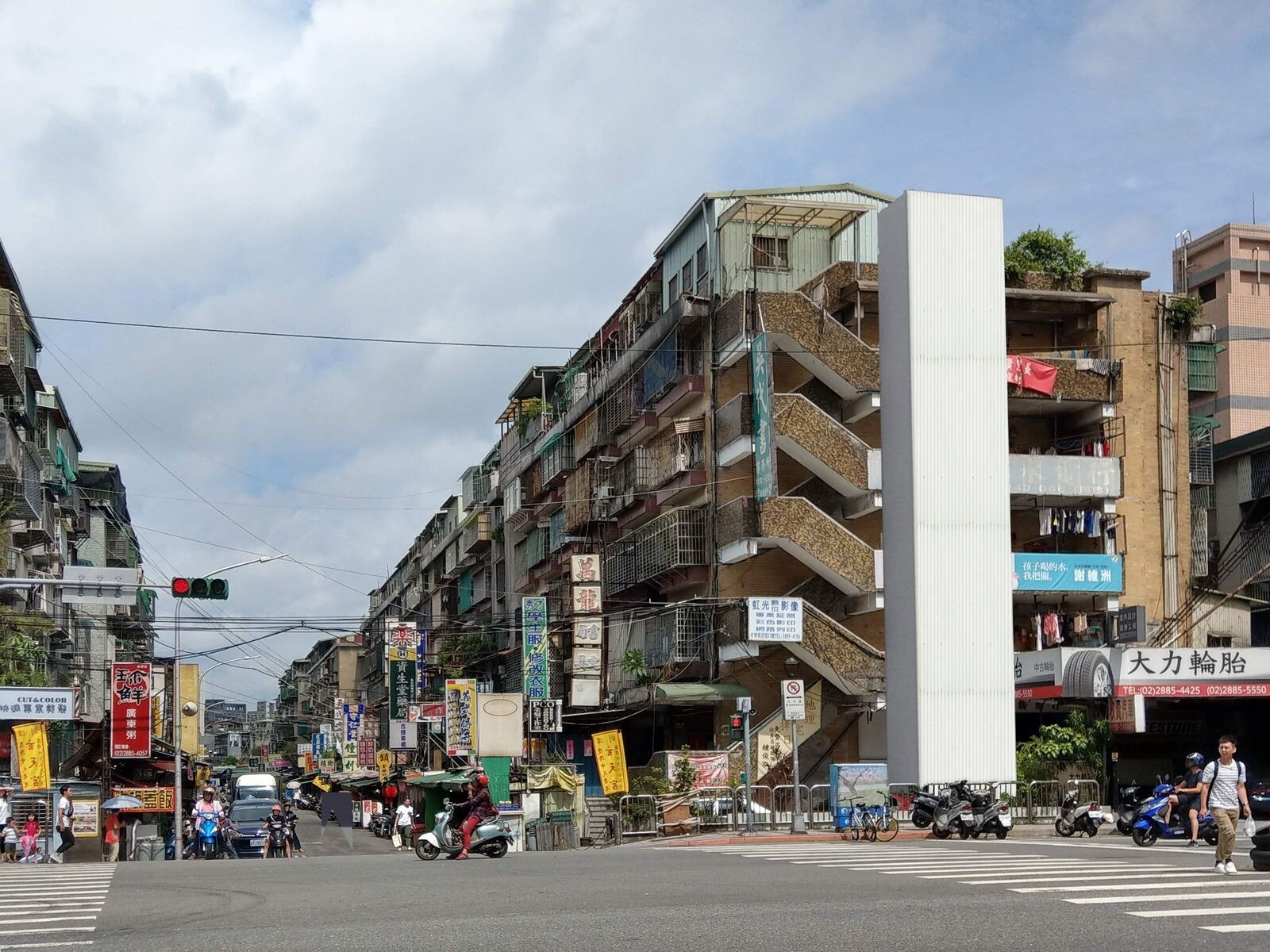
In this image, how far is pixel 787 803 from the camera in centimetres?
3631

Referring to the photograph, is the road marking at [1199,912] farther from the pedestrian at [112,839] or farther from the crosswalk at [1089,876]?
the pedestrian at [112,839]

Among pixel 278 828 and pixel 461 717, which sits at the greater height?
pixel 461 717

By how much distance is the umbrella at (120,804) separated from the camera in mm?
40688

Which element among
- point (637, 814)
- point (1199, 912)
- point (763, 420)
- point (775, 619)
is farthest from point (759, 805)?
point (1199, 912)

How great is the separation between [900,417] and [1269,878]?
793 inches

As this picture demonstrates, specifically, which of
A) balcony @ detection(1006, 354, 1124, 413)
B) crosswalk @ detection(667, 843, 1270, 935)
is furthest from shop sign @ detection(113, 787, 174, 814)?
balcony @ detection(1006, 354, 1124, 413)

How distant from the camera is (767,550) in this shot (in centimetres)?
4472

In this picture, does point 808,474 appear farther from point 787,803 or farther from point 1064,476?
point 787,803

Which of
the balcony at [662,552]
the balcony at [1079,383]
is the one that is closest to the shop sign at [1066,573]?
the balcony at [1079,383]

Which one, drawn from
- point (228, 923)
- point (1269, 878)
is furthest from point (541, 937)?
point (1269, 878)

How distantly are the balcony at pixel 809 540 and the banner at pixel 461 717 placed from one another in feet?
32.9

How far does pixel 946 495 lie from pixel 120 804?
23961mm

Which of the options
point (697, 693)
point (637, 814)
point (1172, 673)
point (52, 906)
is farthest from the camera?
point (697, 693)

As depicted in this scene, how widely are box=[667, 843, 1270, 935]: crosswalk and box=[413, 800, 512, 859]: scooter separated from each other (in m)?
4.59
